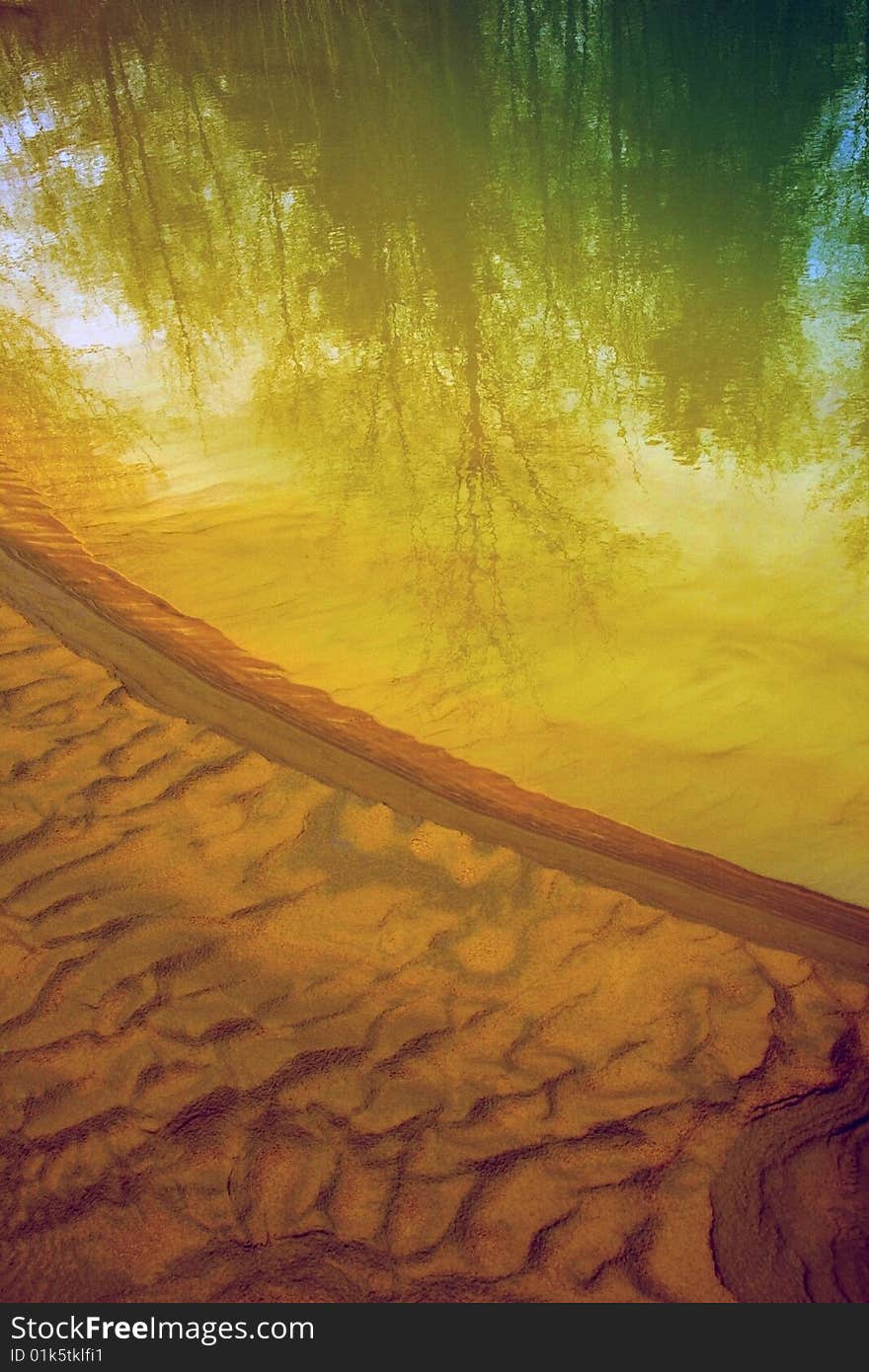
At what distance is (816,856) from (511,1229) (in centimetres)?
173

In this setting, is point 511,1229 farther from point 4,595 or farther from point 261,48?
point 261,48

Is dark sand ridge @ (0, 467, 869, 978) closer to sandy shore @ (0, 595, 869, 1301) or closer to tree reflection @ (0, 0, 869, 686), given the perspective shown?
sandy shore @ (0, 595, 869, 1301)

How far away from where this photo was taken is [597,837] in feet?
11.8

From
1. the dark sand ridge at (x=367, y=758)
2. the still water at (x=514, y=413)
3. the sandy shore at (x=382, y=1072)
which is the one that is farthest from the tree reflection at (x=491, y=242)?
the sandy shore at (x=382, y=1072)

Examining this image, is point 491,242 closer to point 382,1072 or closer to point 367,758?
point 367,758

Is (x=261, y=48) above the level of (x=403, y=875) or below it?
above

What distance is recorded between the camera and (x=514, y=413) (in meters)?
6.29

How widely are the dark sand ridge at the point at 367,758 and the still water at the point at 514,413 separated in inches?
4.8

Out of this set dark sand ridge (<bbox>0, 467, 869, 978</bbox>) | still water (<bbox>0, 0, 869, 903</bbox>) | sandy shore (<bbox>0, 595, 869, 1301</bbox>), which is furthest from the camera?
still water (<bbox>0, 0, 869, 903</bbox>)

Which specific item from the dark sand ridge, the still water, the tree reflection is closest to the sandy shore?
the dark sand ridge

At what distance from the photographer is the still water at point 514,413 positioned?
4.18 meters

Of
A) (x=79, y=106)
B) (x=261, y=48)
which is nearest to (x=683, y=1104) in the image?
(x=79, y=106)

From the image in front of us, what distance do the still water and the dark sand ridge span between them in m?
0.12

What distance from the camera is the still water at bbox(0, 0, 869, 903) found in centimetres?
418
